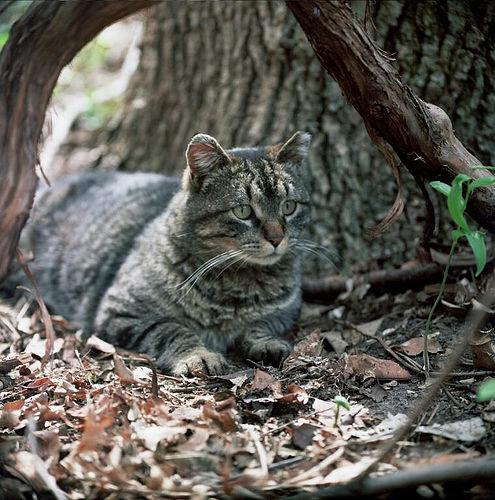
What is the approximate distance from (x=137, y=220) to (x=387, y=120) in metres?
2.05

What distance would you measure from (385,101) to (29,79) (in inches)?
70.3

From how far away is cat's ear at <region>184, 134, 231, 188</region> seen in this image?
3.46 metres

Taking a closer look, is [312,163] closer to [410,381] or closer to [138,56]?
[410,381]

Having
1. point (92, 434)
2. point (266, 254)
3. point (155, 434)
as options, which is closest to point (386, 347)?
point (266, 254)

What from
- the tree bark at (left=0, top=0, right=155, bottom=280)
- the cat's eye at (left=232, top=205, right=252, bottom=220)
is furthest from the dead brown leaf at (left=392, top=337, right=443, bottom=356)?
the tree bark at (left=0, top=0, right=155, bottom=280)

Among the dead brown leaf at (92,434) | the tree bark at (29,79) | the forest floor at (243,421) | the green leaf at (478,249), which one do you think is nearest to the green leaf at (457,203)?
the green leaf at (478,249)

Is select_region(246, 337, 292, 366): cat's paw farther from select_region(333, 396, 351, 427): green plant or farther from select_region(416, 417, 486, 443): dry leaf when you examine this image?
select_region(416, 417, 486, 443): dry leaf

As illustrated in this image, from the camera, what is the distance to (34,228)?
4.98 m

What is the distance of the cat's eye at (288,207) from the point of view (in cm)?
362

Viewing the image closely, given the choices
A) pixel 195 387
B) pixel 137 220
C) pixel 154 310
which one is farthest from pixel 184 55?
pixel 195 387

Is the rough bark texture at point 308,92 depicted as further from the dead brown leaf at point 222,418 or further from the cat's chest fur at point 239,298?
the dead brown leaf at point 222,418

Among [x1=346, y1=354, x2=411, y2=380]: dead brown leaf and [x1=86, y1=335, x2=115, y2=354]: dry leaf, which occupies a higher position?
[x1=346, y1=354, x2=411, y2=380]: dead brown leaf

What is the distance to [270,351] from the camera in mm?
3445

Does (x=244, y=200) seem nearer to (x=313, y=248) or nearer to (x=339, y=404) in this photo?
(x=313, y=248)
